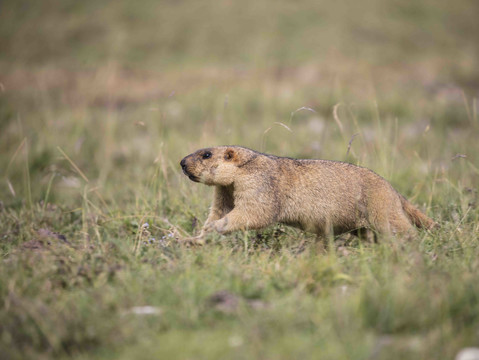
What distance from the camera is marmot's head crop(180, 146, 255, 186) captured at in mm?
4152

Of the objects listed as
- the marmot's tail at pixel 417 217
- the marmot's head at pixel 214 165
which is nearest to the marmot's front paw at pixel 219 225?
the marmot's head at pixel 214 165

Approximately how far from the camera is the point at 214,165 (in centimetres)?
420

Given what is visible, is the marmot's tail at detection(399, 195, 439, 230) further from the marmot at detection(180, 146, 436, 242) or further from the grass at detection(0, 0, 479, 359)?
the grass at detection(0, 0, 479, 359)

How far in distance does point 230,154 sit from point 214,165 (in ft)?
0.59

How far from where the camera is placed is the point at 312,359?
7.25 ft

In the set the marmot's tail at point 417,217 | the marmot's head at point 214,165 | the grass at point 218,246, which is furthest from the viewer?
the marmot's tail at point 417,217

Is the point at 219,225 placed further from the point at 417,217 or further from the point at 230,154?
the point at 417,217

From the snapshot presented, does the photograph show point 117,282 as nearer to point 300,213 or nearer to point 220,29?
point 300,213

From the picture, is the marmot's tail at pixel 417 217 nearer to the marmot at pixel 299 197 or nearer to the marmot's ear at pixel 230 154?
the marmot at pixel 299 197

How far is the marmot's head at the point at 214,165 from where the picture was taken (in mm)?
4152

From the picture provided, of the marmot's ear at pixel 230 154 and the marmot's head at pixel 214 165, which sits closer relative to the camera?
the marmot's head at pixel 214 165

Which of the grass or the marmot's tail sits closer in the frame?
the grass

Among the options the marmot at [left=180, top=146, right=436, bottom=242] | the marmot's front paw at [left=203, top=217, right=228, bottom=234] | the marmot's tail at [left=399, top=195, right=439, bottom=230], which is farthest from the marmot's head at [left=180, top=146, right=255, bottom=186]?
the marmot's tail at [left=399, top=195, right=439, bottom=230]

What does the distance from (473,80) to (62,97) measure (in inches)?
401
